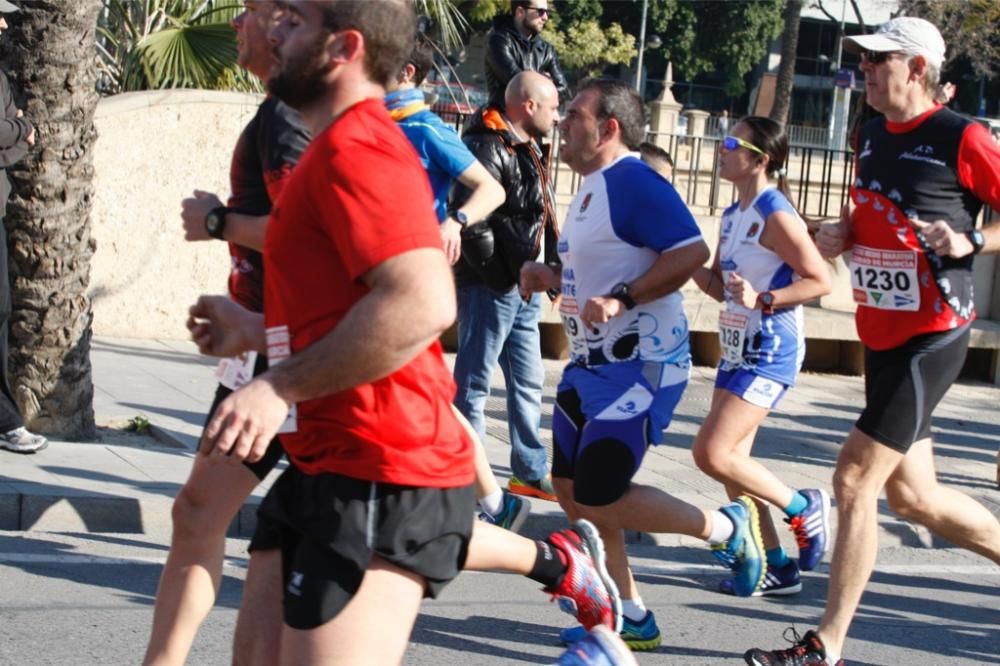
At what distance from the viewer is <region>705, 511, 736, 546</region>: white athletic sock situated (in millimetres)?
5508

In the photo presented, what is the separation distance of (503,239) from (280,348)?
435 centimetres

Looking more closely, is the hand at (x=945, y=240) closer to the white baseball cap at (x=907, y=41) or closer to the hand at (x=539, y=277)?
the white baseball cap at (x=907, y=41)

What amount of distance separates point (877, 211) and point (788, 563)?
5.63 feet

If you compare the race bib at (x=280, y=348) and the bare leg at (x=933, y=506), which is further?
the bare leg at (x=933, y=506)

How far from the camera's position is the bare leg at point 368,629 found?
114 inches

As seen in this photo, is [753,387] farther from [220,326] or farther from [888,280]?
[220,326]

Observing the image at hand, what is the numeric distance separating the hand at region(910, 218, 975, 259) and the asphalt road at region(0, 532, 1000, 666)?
146 cm

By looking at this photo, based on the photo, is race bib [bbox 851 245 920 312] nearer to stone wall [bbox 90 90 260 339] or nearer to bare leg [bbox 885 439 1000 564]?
bare leg [bbox 885 439 1000 564]

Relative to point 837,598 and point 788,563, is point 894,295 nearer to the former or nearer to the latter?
point 837,598

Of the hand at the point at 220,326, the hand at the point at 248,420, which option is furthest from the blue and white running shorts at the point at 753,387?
the hand at the point at 248,420

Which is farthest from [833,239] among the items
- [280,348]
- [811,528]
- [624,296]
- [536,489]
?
[280,348]

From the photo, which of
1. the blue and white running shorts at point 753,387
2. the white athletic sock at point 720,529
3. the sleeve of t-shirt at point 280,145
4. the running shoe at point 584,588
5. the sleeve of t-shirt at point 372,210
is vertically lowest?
the white athletic sock at point 720,529

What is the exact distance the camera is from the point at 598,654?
3.57 meters

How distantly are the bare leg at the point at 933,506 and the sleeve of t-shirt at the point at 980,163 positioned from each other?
88 cm
